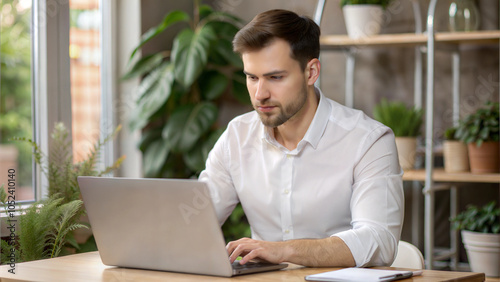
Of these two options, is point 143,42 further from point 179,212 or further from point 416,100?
point 179,212

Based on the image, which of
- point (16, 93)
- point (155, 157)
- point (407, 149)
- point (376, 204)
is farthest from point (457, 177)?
point (16, 93)

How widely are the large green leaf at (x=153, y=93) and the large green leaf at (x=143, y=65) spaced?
0.13ft

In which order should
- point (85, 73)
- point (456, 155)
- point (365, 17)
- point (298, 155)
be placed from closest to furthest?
point (298, 155), point (456, 155), point (365, 17), point (85, 73)

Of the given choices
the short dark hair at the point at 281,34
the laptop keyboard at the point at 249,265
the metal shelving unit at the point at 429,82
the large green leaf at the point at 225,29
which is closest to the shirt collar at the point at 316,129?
the short dark hair at the point at 281,34

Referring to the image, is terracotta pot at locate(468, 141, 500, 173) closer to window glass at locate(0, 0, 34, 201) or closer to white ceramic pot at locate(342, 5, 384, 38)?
white ceramic pot at locate(342, 5, 384, 38)

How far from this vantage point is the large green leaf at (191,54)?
123 inches

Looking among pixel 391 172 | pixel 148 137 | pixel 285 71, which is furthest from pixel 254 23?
pixel 148 137

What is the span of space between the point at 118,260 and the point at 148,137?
5.91ft

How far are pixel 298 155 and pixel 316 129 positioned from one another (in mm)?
93

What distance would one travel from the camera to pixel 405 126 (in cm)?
298

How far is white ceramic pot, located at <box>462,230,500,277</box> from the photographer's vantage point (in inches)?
109

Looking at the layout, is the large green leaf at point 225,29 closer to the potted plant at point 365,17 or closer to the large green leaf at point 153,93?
the large green leaf at point 153,93

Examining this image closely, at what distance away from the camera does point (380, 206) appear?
1.76m

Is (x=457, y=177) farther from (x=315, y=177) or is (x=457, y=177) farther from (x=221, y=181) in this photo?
(x=221, y=181)
